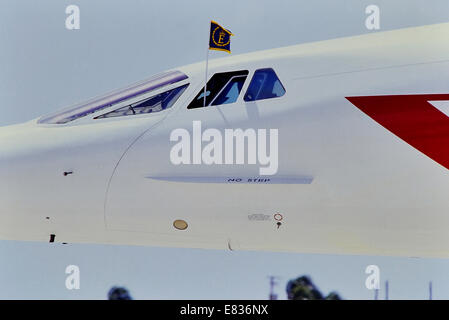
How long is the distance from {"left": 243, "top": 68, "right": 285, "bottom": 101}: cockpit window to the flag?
82cm

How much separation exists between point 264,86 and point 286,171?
1032mm

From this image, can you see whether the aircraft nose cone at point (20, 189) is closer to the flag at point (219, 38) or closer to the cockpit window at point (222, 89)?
the cockpit window at point (222, 89)

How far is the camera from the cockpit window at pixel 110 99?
7.89m

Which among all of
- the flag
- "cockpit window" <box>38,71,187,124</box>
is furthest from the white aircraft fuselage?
the flag

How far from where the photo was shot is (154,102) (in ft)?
25.6

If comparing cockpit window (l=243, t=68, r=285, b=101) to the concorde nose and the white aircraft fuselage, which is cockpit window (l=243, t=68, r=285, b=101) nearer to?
the white aircraft fuselage

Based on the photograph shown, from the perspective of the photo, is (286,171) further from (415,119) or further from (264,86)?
(415,119)

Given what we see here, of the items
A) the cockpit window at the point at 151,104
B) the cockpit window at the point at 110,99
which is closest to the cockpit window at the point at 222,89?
the cockpit window at the point at 151,104

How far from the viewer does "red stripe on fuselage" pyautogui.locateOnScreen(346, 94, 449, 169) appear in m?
7.00

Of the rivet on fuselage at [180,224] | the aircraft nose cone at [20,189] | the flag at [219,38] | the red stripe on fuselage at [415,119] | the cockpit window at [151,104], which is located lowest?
the rivet on fuselage at [180,224]

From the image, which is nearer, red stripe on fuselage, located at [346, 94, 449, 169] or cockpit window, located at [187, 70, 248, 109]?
red stripe on fuselage, located at [346, 94, 449, 169]

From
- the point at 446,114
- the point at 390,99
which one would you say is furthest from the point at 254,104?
the point at 446,114

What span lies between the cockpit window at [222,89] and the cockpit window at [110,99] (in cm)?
39
